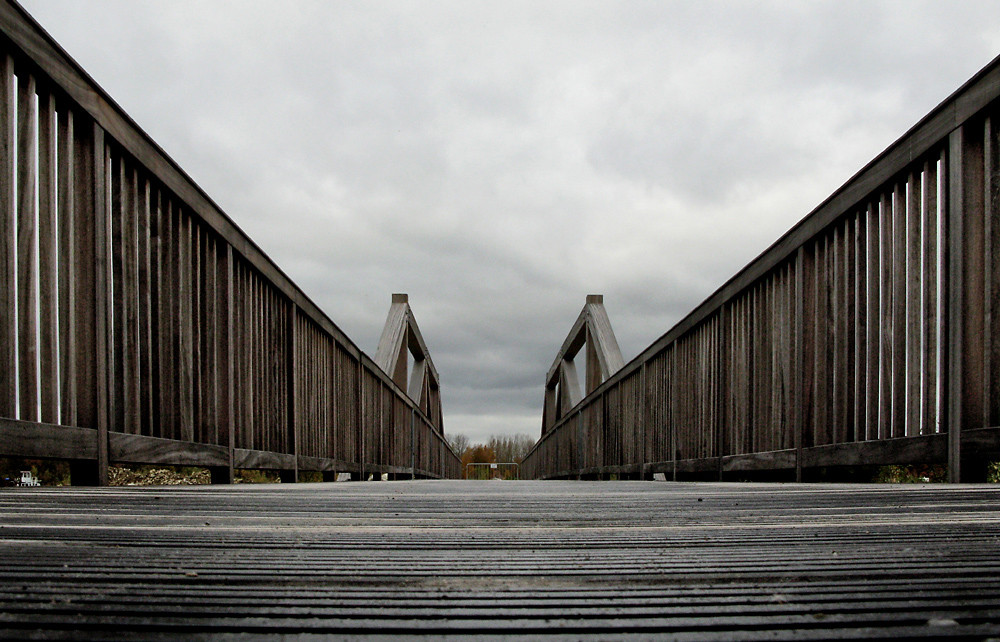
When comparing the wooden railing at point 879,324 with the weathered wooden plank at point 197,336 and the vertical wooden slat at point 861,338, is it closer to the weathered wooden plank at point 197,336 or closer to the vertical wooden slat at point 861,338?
the vertical wooden slat at point 861,338

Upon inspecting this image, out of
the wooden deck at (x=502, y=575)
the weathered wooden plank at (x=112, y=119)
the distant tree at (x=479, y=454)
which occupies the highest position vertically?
the weathered wooden plank at (x=112, y=119)

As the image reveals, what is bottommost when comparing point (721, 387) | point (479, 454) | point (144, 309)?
point (479, 454)

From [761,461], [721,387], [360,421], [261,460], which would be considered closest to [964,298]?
[761,461]

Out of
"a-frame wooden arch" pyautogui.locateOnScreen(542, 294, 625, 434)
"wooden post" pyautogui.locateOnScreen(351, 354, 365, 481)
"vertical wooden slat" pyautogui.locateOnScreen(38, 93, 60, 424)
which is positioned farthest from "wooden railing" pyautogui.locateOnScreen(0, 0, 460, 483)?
"a-frame wooden arch" pyautogui.locateOnScreen(542, 294, 625, 434)

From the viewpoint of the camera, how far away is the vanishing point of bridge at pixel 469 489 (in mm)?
702

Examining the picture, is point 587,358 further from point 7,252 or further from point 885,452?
point 7,252

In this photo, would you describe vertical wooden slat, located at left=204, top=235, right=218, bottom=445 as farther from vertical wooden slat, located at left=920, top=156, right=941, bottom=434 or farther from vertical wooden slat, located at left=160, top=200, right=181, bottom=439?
vertical wooden slat, located at left=920, top=156, right=941, bottom=434

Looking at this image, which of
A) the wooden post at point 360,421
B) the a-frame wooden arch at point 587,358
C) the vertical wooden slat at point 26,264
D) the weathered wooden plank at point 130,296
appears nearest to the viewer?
the vertical wooden slat at point 26,264

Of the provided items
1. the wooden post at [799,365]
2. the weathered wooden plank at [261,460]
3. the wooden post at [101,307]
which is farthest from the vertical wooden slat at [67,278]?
the wooden post at [799,365]

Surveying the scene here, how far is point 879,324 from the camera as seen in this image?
3.11 m

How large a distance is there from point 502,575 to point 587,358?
1723cm

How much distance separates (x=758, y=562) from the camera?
36.5 inches

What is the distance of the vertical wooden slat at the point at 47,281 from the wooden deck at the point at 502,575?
3.24 feet

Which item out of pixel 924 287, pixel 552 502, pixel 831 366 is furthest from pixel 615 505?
pixel 831 366
